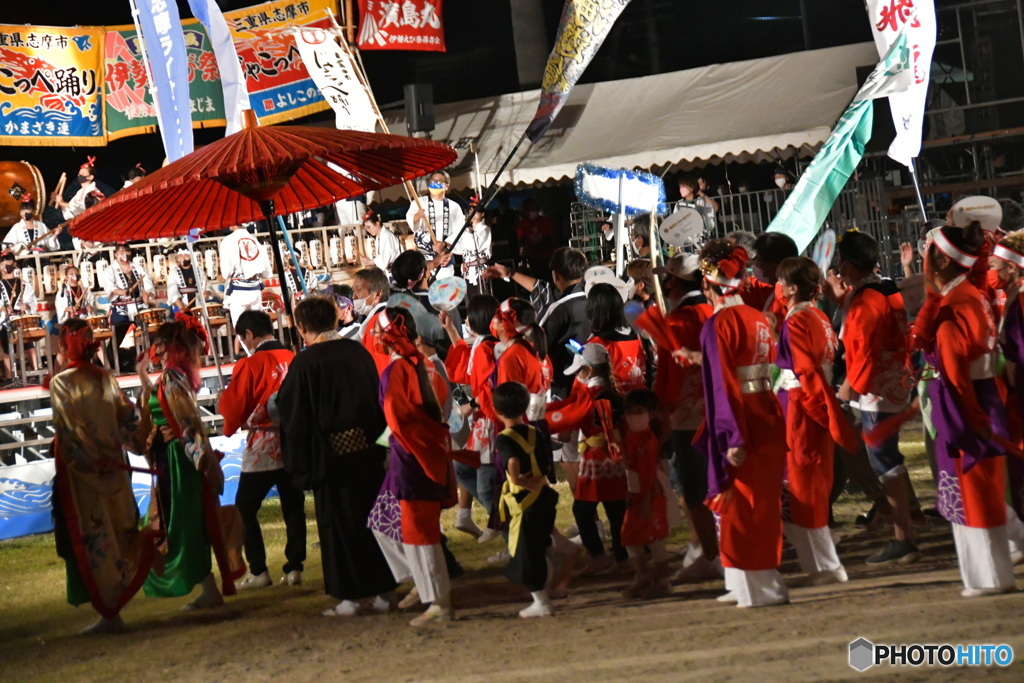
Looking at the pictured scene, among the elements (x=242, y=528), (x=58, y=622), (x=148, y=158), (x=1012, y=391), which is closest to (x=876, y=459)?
(x=1012, y=391)

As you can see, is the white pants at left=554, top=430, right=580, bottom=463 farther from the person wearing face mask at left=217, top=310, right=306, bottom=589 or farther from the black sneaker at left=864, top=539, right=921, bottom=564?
the black sneaker at left=864, top=539, right=921, bottom=564

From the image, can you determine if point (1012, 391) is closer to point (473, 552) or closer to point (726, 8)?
point (473, 552)

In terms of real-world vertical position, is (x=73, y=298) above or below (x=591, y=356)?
above

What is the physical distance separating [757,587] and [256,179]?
10.1 ft

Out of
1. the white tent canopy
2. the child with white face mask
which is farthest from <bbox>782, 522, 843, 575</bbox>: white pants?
the white tent canopy

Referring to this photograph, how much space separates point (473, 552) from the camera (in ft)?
23.0

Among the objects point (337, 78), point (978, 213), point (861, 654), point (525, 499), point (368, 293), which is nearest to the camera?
point (861, 654)

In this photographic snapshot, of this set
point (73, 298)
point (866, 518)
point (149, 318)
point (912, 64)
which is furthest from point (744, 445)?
point (73, 298)

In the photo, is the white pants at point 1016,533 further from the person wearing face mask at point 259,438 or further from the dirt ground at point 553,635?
the person wearing face mask at point 259,438

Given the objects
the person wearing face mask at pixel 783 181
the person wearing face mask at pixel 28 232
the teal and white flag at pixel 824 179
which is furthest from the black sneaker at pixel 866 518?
the person wearing face mask at pixel 28 232

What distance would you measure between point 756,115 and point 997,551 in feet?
34.5

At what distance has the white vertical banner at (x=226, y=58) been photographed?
8.24 meters

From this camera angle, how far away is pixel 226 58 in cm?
841

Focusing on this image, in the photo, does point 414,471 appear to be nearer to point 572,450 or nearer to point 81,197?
point 572,450
